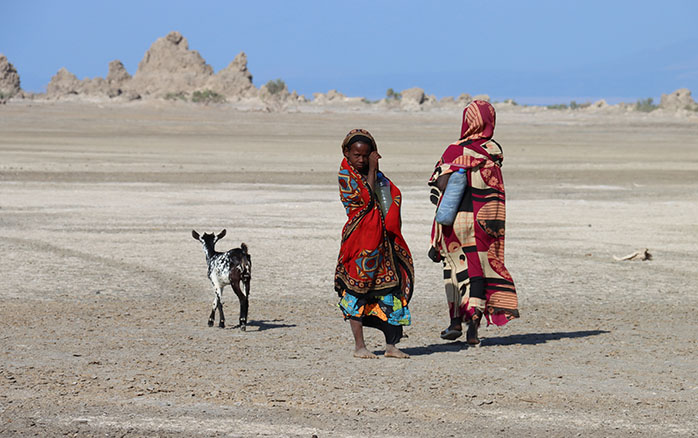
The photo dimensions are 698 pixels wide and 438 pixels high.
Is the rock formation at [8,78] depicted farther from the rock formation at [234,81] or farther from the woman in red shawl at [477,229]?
the woman in red shawl at [477,229]

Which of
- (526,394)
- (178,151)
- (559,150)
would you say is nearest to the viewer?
(526,394)

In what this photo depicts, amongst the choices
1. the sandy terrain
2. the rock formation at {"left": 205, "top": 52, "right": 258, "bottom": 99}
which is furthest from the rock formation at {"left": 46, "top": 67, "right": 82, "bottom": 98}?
the sandy terrain

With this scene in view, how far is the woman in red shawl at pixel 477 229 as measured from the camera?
8164 mm

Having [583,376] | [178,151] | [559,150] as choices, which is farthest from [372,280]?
[559,150]

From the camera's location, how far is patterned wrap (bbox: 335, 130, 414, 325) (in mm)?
7523

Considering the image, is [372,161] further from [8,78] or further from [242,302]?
[8,78]

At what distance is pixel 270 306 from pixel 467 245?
9.69 feet

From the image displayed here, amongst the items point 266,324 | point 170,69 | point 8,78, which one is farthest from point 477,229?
point 170,69

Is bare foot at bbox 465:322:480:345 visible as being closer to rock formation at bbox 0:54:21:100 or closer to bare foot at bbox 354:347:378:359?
bare foot at bbox 354:347:378:359

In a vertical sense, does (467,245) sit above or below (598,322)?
above

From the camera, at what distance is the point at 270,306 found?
10633mm

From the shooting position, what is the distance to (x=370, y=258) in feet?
25.0

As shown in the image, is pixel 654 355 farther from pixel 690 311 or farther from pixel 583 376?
pixel 690 311

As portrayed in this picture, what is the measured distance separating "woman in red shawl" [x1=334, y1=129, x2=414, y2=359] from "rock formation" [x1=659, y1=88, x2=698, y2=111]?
109094 mm
